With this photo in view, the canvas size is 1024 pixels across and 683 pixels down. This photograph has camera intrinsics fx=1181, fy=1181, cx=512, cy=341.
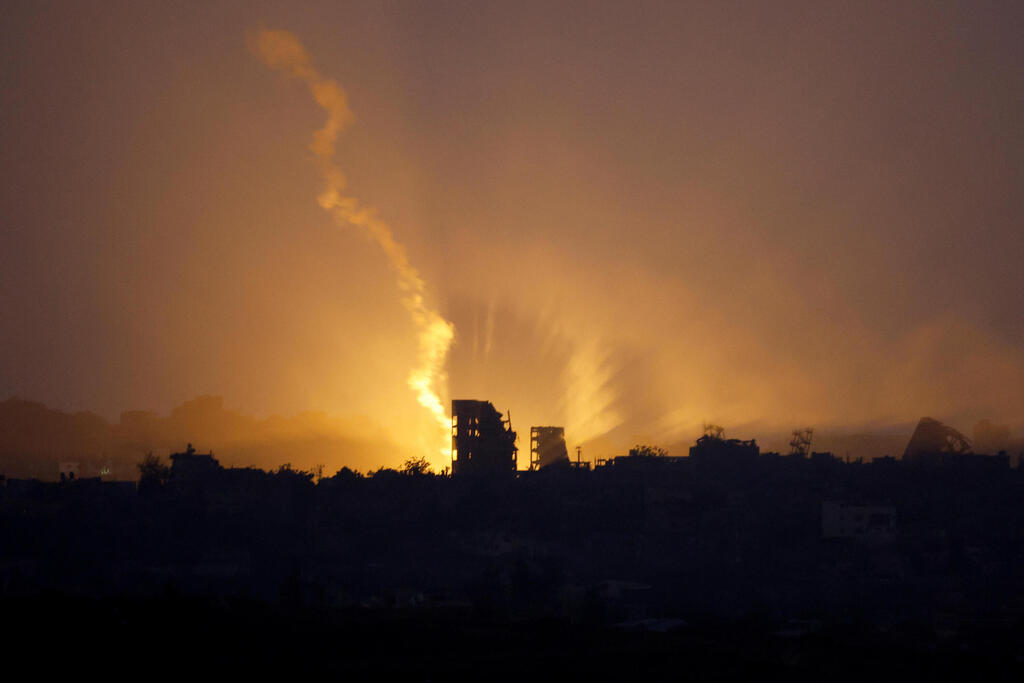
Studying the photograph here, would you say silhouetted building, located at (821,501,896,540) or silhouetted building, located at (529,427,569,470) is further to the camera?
→ silhouetted building, located at (529,427,569,470)

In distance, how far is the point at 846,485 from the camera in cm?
12950

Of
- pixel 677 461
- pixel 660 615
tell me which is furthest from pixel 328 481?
pixel 660 615

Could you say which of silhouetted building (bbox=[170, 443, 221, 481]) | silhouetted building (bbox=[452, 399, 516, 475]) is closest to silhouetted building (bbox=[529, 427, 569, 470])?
silhouetted building (bbox=[452, 399, 516, 475])

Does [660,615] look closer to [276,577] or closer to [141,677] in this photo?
[276,577]

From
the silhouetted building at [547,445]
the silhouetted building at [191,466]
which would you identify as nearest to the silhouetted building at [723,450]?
the silhouetted building at [547,445]

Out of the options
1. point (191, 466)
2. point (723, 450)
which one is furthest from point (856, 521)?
point (191, 466)

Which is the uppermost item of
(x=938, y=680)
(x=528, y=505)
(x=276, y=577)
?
(x=528, y=505)

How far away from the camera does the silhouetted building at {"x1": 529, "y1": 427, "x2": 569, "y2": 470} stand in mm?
151500

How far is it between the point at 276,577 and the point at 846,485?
2521 inches

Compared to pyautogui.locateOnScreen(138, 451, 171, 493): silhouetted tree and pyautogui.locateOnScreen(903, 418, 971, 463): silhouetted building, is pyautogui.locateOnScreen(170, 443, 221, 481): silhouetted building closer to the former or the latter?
pyautogui.locateOnScreen(138, 451, 171, 493): silhouetted tree

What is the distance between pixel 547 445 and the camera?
15200cm

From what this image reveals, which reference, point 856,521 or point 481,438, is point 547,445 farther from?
point 856,521

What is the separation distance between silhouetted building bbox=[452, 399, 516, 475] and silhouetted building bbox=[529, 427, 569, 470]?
10842 millimetres

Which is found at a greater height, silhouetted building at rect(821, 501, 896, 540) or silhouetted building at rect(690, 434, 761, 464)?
silhouetted building at rect(690, 434, 761, 464)
